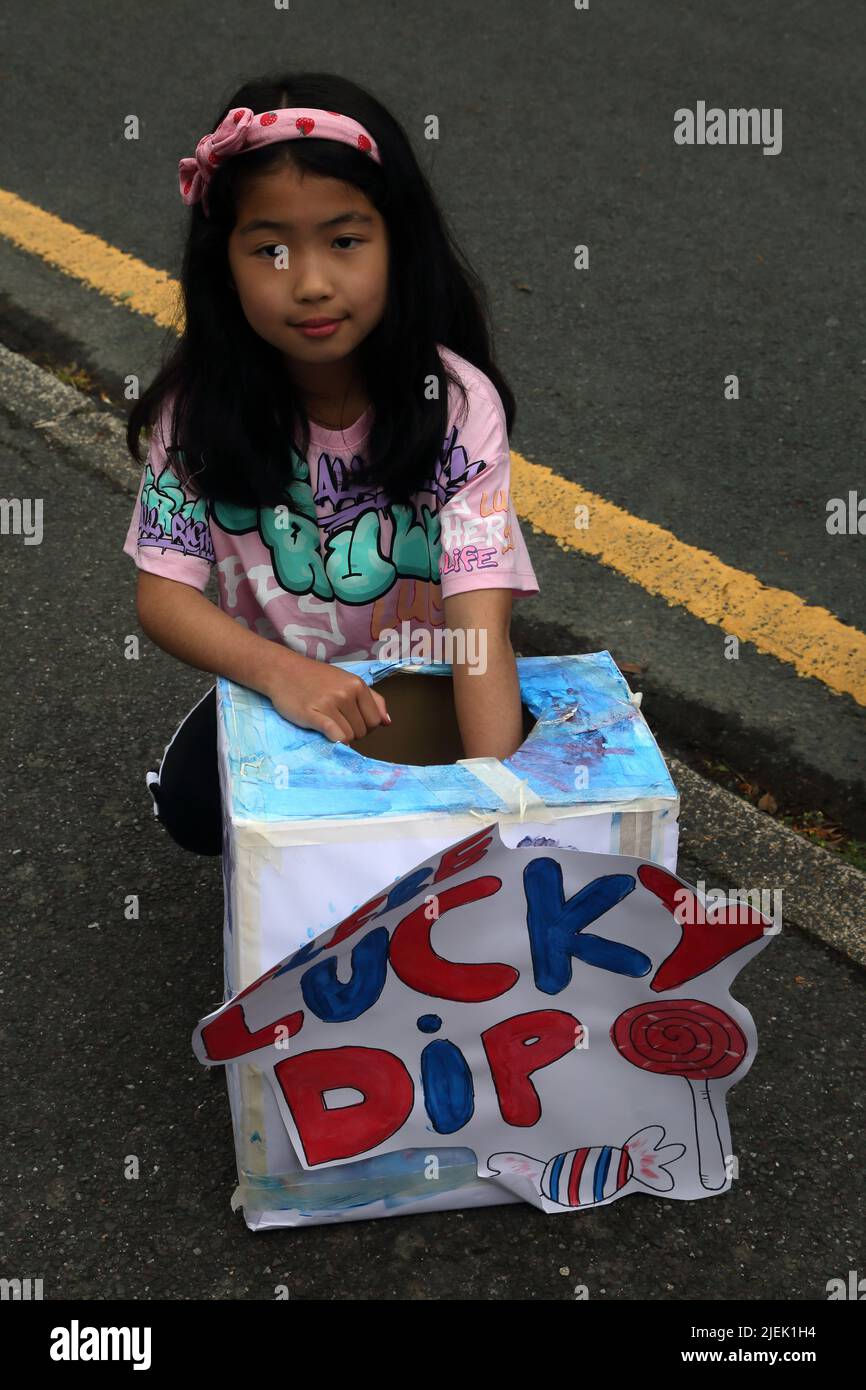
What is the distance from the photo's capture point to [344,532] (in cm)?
181

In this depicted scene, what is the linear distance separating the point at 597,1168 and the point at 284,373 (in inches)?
40.2

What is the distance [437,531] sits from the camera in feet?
5.94

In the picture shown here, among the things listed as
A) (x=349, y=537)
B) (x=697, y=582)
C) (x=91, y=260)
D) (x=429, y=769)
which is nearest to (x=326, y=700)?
(x=429, y=769)

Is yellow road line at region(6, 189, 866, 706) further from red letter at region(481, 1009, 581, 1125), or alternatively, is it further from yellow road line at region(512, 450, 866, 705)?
red letter at region(481, 1009, 581, 1125)

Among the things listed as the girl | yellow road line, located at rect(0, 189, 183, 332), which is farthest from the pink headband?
yellow road line, located at rect(0, 189, 183, 332)

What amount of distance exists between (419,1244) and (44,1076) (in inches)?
21.3

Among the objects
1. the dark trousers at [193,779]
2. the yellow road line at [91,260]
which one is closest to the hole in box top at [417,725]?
the dark trousers at [193,779]

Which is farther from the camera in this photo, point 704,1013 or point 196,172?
point 196,172

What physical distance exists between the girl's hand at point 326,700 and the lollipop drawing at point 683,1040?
0.43 m

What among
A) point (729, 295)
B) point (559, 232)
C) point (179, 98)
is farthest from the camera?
point (179, 98)

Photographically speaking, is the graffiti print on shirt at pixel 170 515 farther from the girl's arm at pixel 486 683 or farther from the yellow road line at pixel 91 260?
the yellow road line at pixel 91 260

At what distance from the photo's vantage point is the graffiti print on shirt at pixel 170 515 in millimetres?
1781
